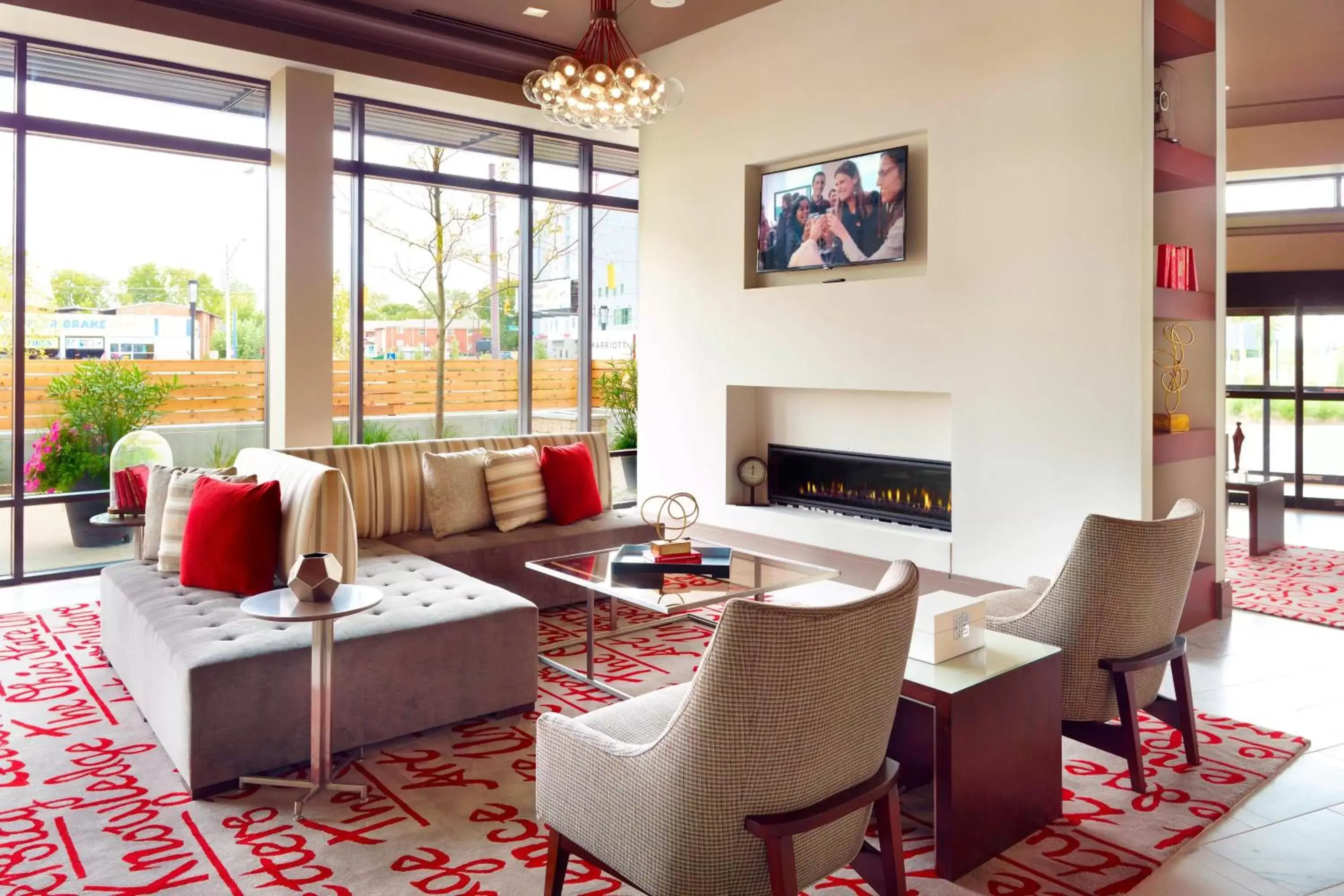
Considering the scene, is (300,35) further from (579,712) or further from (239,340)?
(579,712)

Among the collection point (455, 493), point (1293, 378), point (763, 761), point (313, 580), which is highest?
point (1293, 378)

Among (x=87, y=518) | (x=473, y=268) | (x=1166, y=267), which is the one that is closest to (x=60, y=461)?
(x=87, y=518)

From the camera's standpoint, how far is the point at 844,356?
5684 millimetres

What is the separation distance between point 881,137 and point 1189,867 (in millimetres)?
4120

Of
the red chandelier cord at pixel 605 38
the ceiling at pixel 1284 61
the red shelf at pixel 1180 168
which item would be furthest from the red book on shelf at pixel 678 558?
the ceiling at pixel 1284 61

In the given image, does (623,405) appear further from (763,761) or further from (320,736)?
→ (763,761)

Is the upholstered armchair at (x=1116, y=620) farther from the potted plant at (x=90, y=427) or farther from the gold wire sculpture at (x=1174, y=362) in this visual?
the potted plant at (x=90, y=427)

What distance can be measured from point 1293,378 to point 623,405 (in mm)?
6090

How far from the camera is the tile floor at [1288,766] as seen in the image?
249 cm

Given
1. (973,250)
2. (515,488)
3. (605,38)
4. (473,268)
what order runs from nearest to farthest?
(605,38), (973,250), (515,488), (473,268)

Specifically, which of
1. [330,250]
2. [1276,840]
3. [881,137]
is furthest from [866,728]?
[330,250]

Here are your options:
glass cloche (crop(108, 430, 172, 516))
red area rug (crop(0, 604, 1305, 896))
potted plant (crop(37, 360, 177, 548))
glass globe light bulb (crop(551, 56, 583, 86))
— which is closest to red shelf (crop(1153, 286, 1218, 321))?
red area rug (crop(0, 604, 1305, 896))

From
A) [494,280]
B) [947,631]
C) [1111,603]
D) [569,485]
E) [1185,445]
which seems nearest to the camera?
[947,631]

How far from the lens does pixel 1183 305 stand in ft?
14.9
